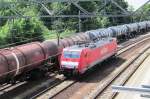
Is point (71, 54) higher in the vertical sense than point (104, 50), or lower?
higher

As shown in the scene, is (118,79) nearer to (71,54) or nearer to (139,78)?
(139,78)

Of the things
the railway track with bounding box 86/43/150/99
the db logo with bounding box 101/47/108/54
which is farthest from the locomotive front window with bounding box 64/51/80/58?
the db logo with bounding box 101/47/108/54

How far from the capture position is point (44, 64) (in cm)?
2395

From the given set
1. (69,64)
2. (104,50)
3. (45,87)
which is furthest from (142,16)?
(45,87)

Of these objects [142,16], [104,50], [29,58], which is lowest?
[104,50]

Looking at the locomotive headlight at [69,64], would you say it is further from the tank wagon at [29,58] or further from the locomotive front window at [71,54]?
the tank wagon at [29,58]

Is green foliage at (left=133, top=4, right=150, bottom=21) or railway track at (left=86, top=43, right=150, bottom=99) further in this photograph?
green foliage at (left=133, top=4, right=150, bottom=21)

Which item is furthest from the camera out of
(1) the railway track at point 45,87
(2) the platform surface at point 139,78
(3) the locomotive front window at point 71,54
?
(3) the locomotive front window at point 71,54

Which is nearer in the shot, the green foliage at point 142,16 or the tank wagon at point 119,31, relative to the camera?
the tank wagon at point 119,31

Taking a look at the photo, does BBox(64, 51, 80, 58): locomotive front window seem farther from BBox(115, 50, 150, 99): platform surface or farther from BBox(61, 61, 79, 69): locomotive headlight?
BBox(115, 50, 150, 99): platform surface

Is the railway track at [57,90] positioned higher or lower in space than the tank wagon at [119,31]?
lower

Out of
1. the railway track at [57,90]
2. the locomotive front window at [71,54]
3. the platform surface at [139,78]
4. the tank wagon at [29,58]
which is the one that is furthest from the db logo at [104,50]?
the railway track at [57,90]

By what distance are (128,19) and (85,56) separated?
67213 mm

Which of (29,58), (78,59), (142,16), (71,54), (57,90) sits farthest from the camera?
(142,16)
